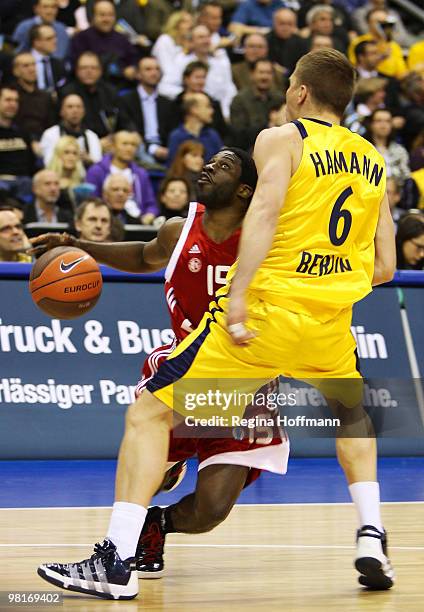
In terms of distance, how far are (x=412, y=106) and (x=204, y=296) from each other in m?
11.2

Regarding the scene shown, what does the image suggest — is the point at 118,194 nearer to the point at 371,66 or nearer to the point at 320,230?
the point at 371,66

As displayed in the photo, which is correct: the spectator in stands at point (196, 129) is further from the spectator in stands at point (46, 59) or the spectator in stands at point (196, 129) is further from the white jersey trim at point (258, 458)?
the white jersey trim at point (258, 458)

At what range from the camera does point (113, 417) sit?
990cm

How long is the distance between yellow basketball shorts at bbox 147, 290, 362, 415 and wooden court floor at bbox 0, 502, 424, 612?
31.4 inches

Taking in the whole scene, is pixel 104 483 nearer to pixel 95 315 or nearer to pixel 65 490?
pixel 65 490

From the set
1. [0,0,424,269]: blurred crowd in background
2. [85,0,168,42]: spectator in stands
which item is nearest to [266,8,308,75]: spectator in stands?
[0,0,424,269]: blurred crowd in background

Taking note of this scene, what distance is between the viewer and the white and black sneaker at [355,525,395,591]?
17.4 feet

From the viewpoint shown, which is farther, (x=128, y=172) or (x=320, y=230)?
(x=128, y=172)

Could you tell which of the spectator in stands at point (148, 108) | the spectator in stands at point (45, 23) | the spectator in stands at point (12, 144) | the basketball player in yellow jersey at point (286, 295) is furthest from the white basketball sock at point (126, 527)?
the spectator in stands at point (45, 23)

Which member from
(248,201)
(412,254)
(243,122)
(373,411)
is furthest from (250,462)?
(243,122)

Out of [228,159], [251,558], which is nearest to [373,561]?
[251,558]

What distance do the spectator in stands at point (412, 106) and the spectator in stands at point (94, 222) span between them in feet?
20.7

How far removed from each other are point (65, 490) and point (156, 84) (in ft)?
24.0

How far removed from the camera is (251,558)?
20.1 ft
